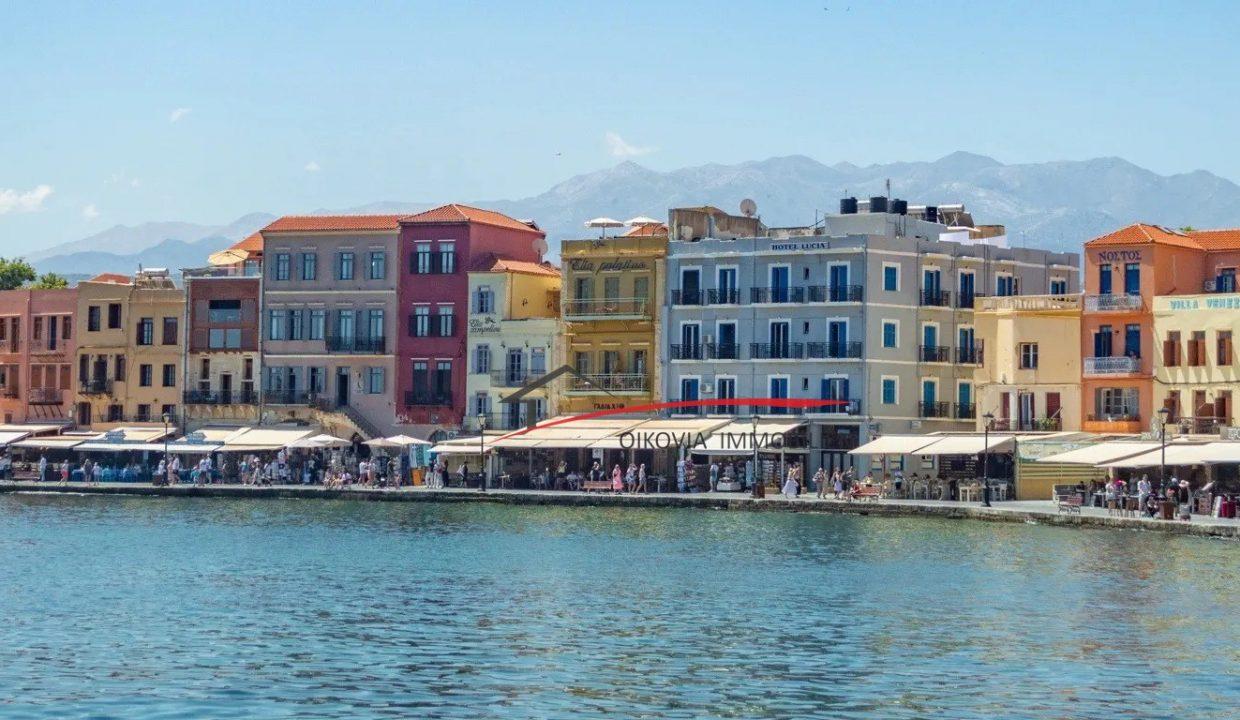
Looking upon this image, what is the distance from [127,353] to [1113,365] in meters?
45.2

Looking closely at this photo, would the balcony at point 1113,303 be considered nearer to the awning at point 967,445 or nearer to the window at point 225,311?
the awning at point 967,445

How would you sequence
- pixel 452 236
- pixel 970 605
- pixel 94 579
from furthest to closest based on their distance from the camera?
pixel 452 236
pixel 94 579
pixel 970 605

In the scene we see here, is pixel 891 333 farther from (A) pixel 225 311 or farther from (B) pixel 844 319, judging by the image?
(A) pixel 225 311

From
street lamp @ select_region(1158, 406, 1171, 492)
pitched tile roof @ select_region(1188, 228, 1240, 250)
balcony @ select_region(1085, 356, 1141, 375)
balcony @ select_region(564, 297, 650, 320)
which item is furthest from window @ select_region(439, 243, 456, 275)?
street lamp @ select_region(1158, 406, 1171, 492)

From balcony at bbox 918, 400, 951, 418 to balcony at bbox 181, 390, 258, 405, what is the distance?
29.9 meters

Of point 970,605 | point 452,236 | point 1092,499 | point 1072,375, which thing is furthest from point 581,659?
point 452,236

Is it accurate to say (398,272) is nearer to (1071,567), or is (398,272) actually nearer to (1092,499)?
(1092,499)

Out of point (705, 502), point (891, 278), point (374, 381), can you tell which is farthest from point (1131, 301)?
point (374, 381)

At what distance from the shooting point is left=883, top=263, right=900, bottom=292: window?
79.6 meters

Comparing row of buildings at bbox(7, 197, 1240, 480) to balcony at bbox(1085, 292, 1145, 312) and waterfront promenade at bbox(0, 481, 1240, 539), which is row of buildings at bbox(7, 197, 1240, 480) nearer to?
balcony at bbox(1085, 292, 1145, 312)

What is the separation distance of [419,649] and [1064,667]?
34.6 feet

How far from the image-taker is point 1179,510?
6078cm

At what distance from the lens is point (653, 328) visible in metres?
83.6

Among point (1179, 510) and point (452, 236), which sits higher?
point (452, 236)
